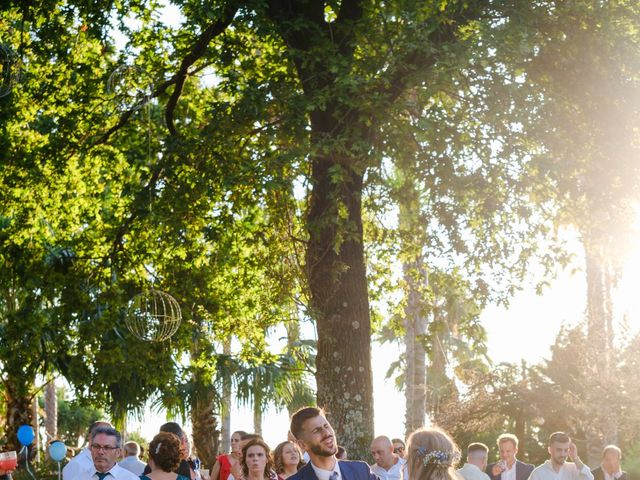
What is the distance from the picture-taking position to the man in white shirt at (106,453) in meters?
9.02

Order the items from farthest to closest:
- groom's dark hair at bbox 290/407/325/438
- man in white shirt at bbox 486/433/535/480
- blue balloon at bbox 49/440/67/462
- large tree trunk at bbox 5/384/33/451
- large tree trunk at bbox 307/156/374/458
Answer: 1. large tree trunk at bbox 5/384/33/451
2. blue balloon at bbox 49/440/67/462
3. large tree trunk at bbox 307/156/374/458
4. man in white shirt at bbox 486/433/535/480
5. groom's dark hair at bbox 290/407/325/438

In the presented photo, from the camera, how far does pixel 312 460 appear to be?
713cm

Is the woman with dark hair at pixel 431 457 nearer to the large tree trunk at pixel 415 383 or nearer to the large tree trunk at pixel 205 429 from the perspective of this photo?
the large tree trunk at pixel 415 383

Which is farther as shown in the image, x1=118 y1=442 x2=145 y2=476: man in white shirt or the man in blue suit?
x1=118 y1=442 x2=145 y2=476: man in white shirt

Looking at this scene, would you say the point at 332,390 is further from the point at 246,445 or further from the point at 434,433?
the point at 434,433

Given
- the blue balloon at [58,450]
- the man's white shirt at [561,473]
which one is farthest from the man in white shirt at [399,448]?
the blue balloon at [58,450]

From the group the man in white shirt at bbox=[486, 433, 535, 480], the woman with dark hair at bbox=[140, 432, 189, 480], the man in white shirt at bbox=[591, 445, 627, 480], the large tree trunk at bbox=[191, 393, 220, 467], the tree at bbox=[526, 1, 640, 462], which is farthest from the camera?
the large tree trunk at bbox=[191, 393, 220, 467]

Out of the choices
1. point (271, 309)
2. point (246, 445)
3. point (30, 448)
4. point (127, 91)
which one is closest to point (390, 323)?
point (271, 309)

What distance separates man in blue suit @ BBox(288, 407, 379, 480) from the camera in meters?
7.05

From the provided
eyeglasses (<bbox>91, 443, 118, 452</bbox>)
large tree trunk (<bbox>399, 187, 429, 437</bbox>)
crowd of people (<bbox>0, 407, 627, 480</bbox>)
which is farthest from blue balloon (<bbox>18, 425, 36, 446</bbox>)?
eyeglasses (<bbox>91, 443, 118, 452</bbox>)

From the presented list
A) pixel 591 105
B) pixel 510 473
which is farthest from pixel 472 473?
pixel 591 105

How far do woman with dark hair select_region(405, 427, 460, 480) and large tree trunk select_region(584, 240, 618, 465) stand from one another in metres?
18.5

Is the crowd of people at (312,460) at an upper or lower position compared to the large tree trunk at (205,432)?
lower

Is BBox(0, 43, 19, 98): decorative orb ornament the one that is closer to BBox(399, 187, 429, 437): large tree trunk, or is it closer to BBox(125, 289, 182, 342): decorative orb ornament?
BBox(125, 289, 182, 342): decorative orb ornament
